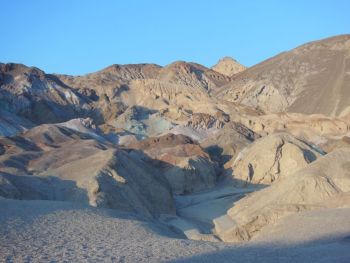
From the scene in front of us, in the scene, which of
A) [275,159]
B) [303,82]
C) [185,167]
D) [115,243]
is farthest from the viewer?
[303,82]

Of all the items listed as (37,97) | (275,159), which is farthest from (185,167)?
(37,97)

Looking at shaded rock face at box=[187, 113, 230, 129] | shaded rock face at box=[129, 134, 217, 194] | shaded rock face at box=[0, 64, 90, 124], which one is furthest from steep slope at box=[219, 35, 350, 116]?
shaded rock face at box=[129, 134, 217, 194]

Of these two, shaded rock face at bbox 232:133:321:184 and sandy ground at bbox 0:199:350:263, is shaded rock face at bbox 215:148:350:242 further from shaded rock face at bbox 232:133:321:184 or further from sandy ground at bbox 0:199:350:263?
shaded rock face at bbox 232:133:321:184

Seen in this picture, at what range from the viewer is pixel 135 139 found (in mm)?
76688

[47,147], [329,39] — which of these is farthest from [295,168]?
[329,39]

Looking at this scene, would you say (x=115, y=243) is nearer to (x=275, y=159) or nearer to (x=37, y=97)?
(x=275, y=159)

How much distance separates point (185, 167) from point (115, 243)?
37.4 meters

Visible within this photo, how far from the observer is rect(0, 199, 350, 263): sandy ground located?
12570 mm

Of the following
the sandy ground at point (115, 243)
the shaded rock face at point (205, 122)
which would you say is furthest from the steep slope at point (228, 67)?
the sandy ground at point (115, 243)

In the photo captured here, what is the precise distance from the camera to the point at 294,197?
29.6 metres

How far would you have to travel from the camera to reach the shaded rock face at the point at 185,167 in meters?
51.0

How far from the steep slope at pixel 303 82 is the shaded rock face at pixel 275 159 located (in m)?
40.3

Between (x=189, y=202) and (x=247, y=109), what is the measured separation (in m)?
46.4

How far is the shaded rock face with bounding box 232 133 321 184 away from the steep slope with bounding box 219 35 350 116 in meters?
40.3
